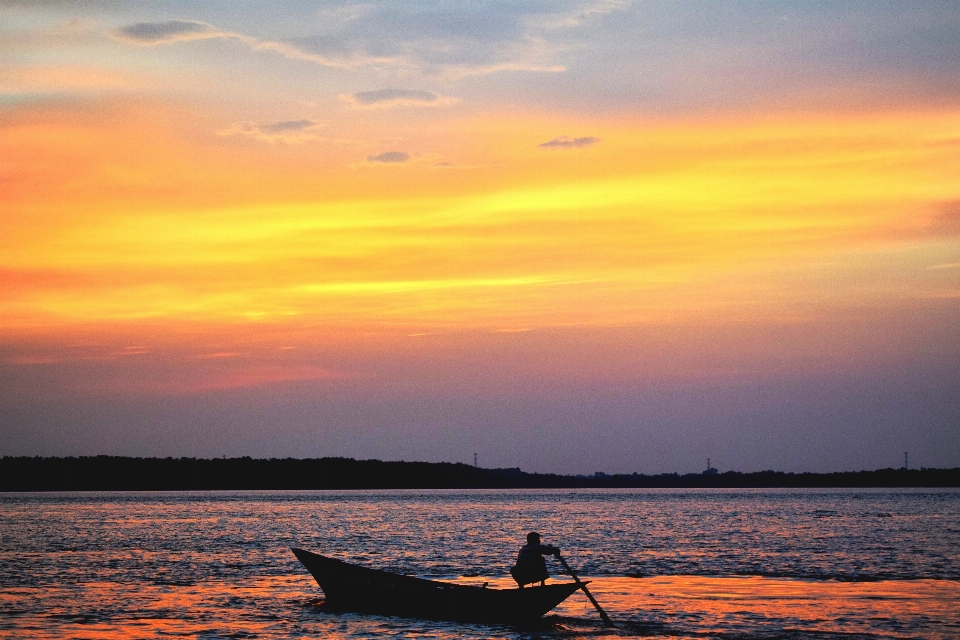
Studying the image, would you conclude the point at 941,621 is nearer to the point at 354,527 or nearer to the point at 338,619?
the point at 338,619

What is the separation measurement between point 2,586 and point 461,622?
19281mm

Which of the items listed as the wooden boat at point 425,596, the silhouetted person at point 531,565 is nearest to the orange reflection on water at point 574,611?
the wooden boat at point 425,596

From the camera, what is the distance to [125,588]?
37.2 m

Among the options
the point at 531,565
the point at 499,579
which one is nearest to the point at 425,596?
the point at 531,565

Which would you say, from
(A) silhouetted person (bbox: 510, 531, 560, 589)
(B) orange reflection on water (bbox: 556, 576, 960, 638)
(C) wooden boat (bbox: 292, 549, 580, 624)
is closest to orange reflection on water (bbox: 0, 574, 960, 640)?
(B) orange reflection on water (bbox: 556, 576, 960, 638)

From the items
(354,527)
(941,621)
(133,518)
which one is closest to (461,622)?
(941,621)

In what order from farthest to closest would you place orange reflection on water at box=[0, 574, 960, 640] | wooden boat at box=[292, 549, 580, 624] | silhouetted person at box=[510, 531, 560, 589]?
wooden boat at box=[292, 549, 580, 624] → silhouetted person at box=[510, 531, 560, 589] → orange reflection on water at box=[0, 574, 960, 640]

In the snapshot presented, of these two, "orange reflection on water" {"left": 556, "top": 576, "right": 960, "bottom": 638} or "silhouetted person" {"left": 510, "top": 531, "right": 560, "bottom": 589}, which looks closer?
"silhouetted person" {"left": 510, "top": 531, "right": 560, "bottom": 589}

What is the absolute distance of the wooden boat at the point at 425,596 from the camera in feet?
89.6

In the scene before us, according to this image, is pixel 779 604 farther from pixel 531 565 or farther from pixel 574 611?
pixel 531 565

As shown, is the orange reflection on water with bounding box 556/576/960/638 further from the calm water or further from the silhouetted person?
the silhouetted person

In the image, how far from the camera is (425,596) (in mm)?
28734

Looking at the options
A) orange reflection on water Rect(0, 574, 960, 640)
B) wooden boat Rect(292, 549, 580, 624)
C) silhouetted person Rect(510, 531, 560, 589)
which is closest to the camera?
orange reflection on water Rect(0, 574, 960, 640)

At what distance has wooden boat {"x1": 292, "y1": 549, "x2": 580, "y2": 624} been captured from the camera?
27.3m
